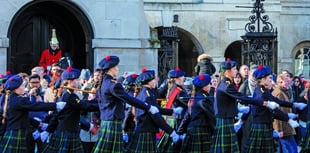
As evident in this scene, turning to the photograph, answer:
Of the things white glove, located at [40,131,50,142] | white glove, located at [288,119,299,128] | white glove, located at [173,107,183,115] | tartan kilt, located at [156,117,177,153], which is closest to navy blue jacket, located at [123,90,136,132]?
tartan kilt, located at [156,117,177,153]

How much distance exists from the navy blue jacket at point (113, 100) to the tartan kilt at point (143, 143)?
49 centimetres

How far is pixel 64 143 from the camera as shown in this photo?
29.7 ft

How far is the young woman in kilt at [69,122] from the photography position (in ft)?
29.7

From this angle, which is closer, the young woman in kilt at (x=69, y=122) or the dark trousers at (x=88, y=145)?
the young woman in kilt at (x=69, y=122)

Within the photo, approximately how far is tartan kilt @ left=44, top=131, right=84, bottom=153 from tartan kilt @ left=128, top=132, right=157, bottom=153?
0.85 m

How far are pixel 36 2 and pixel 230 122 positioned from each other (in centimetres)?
608

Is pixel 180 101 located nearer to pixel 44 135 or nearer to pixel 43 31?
pixel 44 135

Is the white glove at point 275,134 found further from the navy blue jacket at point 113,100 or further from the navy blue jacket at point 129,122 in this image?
the navy blue jacket at point 113,100

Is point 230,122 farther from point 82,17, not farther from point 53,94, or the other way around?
point 82,17

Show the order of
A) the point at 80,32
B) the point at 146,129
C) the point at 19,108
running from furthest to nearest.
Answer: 1. the point at 80,32
2. the point at 146,129
3. the point at 19,108

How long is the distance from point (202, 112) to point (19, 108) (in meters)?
2.82

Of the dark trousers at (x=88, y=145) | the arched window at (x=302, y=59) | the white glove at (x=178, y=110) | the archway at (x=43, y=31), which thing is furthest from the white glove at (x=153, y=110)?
the arched window at (x=302, y=59)

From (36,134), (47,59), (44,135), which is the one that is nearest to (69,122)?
(44,135)

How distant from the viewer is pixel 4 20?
13328 millimetres
